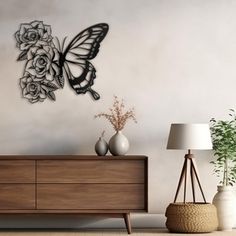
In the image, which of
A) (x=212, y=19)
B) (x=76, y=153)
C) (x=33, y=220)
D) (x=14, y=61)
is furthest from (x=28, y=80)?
(x=212, y=19)

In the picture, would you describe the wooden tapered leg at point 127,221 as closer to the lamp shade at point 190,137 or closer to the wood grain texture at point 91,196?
the wood grain texture at point 91,196

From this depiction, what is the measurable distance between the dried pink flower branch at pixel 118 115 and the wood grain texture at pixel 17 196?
1015 millimetres

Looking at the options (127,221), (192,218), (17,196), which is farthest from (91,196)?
(192,218)

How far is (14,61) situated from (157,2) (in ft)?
5.08

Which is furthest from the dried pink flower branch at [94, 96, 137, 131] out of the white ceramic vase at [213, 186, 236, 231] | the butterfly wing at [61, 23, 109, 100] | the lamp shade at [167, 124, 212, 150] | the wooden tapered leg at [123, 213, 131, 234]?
the white ceramic vase at [213, 186, 236, 231]

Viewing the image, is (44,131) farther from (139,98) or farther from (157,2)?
(157,2)

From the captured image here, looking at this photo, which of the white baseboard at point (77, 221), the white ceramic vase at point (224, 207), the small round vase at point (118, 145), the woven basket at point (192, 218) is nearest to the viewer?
the woven basket at point (192, 218)

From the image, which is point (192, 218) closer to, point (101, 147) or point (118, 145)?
point (118, 145)

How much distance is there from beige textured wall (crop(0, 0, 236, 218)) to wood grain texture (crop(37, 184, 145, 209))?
522mm

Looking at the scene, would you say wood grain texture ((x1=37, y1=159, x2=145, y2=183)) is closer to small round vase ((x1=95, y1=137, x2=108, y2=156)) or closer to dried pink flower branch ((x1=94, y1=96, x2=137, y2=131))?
small round vase ((x1=95, y1=137, x2=108, y2=156))

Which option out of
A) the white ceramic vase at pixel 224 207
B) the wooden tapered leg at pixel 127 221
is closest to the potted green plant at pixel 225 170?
the white ceramic vase at pixel 224 207

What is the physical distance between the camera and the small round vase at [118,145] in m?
7.70

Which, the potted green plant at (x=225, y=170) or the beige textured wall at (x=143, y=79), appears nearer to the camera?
the potted green plant at (x=225, y=170)

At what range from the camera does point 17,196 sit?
299 inches
